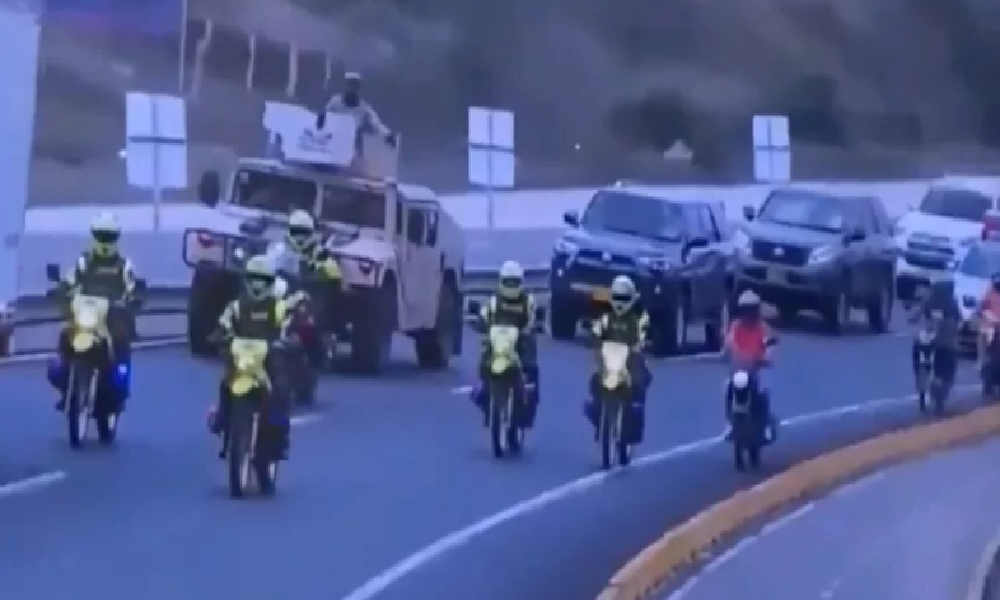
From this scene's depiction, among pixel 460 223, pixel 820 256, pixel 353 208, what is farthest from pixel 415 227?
pixel 460 223

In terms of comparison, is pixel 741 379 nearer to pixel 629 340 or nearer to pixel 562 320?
pixel 629 340

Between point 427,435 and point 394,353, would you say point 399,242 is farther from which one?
point 427,435

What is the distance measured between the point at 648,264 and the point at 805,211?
6943 mm

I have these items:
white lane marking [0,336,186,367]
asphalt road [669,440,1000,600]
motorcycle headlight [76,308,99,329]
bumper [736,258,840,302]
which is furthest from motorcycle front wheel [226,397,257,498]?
bumper [736,258,840,302]

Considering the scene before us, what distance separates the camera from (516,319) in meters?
22.0

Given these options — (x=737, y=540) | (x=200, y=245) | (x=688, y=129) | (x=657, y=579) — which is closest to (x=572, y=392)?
(x=200, y=245)

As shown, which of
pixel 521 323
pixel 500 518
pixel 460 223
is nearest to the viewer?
pixel 500 518

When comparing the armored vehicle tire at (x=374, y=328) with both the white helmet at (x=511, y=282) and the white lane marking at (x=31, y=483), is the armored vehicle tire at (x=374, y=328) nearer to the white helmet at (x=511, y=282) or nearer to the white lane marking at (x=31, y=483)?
the white helmet at (x=511, y=282)

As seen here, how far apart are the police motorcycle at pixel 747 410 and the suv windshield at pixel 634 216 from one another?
12145 mm

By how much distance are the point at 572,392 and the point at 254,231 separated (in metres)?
3.69

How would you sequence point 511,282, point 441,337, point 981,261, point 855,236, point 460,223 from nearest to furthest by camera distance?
point 511,282, point 441,337, point 981,261, point 855,236, point 460,223

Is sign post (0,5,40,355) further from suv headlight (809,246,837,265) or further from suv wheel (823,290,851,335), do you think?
suv wheel (823,290,851,335)

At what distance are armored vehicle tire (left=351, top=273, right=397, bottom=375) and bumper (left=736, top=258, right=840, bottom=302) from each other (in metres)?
10.7

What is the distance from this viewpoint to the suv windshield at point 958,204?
46000 mm
